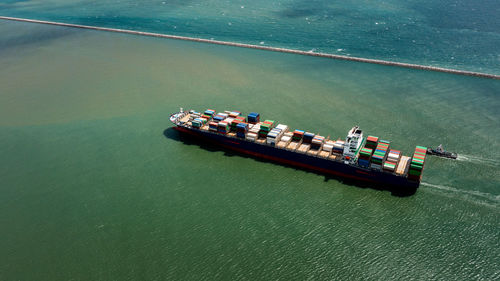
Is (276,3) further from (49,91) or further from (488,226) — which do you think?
(488,226)

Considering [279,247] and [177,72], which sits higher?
[177,72]

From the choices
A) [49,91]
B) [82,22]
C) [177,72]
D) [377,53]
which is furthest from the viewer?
[82,22]

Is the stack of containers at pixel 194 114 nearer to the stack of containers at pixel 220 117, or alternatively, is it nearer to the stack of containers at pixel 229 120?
the stack of containers at pixel 220 117

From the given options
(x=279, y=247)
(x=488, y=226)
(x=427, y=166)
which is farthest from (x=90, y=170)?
(x=488, y=226)

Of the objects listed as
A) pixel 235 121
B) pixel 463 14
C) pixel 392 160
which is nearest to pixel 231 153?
pixel 235 121

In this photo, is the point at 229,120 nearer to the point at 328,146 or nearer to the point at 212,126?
the point at 212,126

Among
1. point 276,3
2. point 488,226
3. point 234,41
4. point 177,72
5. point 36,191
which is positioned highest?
point 276,3

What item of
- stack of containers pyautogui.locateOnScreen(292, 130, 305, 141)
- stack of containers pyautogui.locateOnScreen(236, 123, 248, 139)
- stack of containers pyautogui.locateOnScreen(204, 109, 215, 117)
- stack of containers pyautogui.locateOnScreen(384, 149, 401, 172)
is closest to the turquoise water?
stack of containers pyautogui.locateOnScreen(204, 109, 215, 117)

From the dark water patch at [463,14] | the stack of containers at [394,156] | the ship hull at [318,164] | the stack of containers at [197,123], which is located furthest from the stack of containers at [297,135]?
the dark water patch at [463,14]
